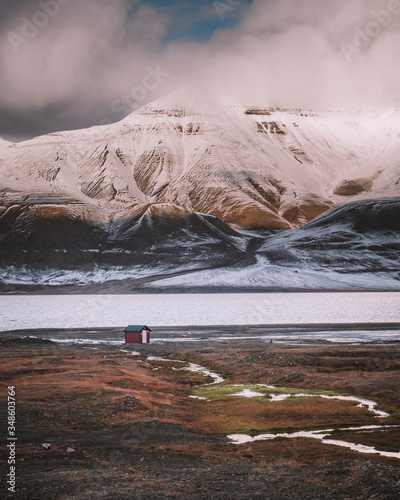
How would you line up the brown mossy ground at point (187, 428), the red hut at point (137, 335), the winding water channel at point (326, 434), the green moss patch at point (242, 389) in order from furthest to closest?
the red hut at point (137, 335) < the green moss patch at point (242, 389) < the winding water channel at point (326, 434) < the brown mossy ground at point (187, 428)

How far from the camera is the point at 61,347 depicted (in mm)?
85000

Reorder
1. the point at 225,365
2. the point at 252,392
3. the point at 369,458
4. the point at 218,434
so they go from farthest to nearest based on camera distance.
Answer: the point at 225,365 → the point at 252,392 → the point at 218,434 → the point at 369,458

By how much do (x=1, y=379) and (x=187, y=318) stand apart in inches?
3991

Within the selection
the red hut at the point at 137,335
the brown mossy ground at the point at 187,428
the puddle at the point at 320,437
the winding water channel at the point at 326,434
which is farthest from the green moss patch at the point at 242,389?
the red hut at the point at 137,335

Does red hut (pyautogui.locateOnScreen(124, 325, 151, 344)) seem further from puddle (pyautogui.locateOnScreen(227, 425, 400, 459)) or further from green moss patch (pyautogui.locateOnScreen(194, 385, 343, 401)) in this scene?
puddle (pyautogui.locateOnScreen(227, 425, 400, 459))

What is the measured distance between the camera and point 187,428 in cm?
3538

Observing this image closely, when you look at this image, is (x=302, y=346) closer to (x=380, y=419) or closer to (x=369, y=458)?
(x=380, y=419)

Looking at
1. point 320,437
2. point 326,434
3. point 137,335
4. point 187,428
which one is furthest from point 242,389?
point 137,335

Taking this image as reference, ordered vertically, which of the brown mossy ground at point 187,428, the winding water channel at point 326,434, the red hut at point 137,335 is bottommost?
the winding water channel at point 326,434

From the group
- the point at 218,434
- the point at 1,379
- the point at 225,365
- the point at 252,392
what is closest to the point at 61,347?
the point at 225,365

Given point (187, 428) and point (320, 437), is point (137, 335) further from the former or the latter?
point (320, 437)

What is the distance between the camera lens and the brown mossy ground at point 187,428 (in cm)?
2269

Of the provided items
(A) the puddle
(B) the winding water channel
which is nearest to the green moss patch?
(B) the winding water channel

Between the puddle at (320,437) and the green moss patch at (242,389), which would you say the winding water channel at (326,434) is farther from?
the green moss patch at (242,389)
